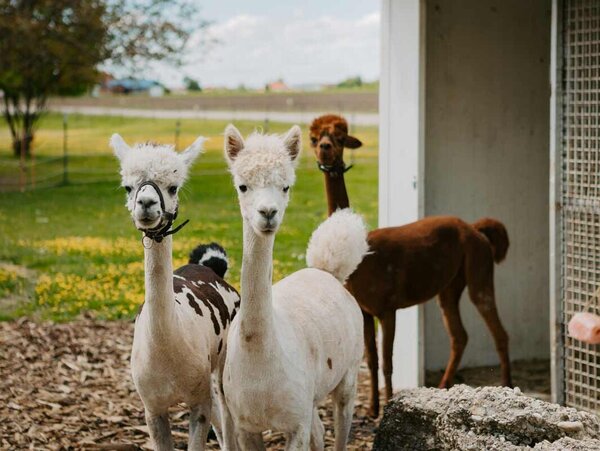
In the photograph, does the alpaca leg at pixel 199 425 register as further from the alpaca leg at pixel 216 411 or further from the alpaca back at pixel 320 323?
the alpaca back at pixel 320 323

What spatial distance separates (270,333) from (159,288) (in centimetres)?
74

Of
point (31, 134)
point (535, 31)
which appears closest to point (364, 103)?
point (31, 134)

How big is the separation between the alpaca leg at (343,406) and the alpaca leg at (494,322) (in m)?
2.39

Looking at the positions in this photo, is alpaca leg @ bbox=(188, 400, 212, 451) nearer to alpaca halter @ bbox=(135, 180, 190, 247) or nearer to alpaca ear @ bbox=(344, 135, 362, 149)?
alpaca halter @ bbox=(135, 180, 190, 247)

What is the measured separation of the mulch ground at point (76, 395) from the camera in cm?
704

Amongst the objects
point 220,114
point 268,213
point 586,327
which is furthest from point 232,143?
point 220,114

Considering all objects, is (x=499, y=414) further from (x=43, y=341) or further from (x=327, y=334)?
(x=43, y=341)

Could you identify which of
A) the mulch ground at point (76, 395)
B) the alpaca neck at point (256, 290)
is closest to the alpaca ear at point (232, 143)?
the alpaca neck at point (256, 290)

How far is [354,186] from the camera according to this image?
22.0 metres

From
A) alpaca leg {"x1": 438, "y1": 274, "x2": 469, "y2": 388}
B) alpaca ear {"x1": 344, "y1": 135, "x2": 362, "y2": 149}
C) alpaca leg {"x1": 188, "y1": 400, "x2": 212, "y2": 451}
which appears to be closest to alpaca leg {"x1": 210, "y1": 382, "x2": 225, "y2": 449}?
alpaca leg {"x1": 188, "y1": 400, "x2": 212, "y2": 451}

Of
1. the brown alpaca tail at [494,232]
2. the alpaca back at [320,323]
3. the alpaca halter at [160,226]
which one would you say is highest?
the alpaca halter at [160,226]

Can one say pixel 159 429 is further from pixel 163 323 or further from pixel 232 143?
pixel 232 143

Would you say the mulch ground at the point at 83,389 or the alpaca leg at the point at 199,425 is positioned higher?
the alpaca leg at the point at 199,425

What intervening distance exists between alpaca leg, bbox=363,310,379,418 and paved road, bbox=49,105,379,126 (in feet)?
75.6
